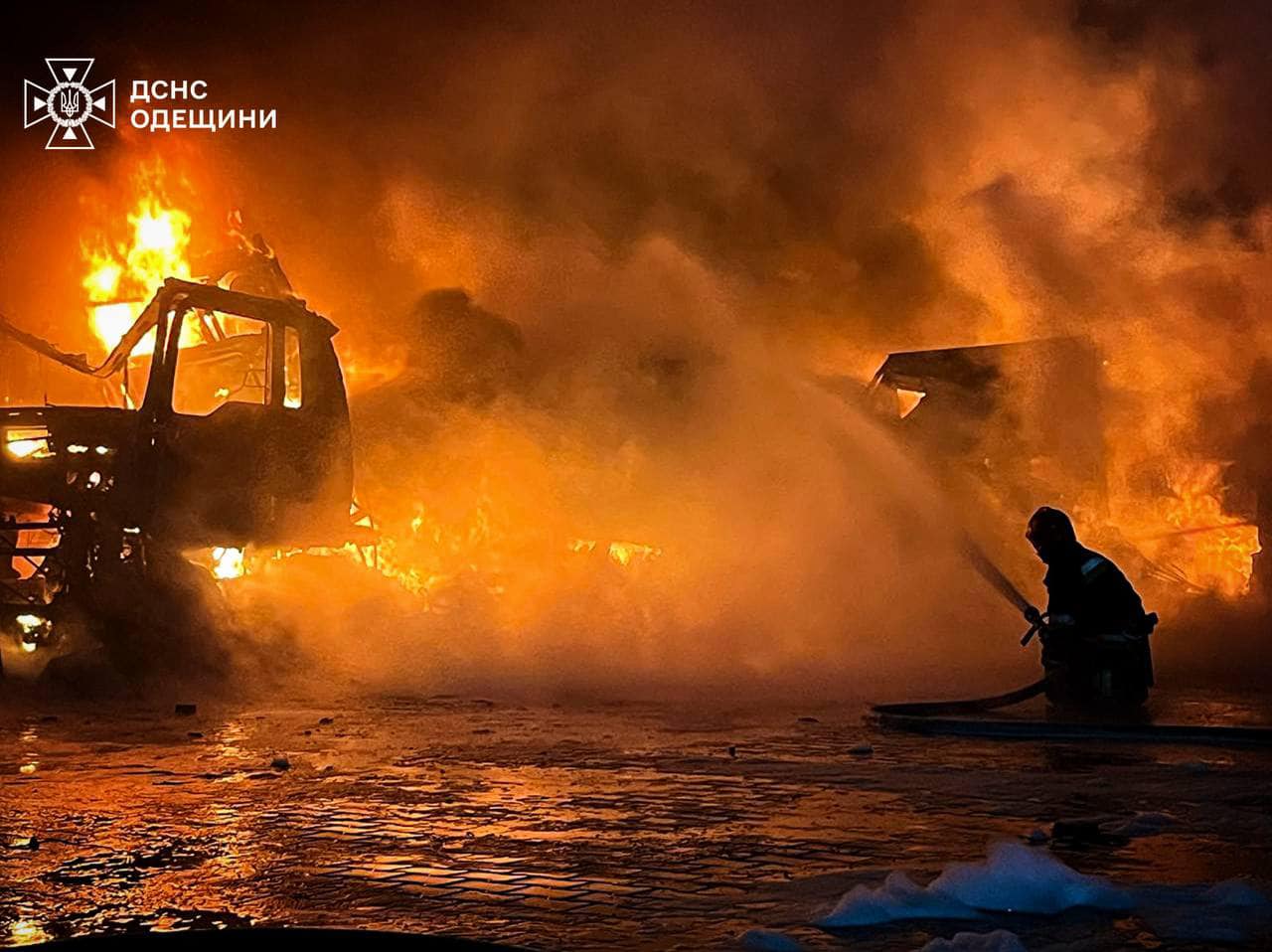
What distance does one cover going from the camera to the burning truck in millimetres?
12359

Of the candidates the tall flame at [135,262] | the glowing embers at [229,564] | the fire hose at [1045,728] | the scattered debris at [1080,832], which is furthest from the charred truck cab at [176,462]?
the scattered debris at [1080,832]

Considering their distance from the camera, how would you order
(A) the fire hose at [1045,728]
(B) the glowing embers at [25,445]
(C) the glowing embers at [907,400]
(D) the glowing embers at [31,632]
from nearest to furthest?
(A) the fire hose at [1045,728] < (D) the glowing embers at [31,632] < (B) the glowing embers at [25,445] < (C) the glowing embers at [907,400]

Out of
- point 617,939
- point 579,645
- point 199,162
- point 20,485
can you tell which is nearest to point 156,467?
point 20,485

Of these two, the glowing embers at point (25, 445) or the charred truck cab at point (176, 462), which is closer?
the charred truck cab at point (176, 462)

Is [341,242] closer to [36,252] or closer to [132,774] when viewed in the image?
[36,252]

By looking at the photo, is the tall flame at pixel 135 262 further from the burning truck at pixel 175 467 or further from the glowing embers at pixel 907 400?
the glowing embers at pixel 907 400

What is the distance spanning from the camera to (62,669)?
12.0 m

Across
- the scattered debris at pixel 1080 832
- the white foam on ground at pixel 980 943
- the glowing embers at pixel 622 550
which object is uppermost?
the glowing embers at pixel 622 550

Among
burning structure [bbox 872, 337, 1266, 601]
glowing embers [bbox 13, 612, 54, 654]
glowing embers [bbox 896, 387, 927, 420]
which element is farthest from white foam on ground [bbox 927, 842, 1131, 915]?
glowing embers [bbox 896, 387, 927, 420]

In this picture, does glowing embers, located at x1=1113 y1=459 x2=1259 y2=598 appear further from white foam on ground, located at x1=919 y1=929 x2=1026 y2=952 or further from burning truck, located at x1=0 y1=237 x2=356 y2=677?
white foam on ground, located at x1=919 y1=929 x2=1026 y2=952

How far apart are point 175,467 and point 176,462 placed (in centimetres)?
5

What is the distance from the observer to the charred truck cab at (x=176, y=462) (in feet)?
40.7

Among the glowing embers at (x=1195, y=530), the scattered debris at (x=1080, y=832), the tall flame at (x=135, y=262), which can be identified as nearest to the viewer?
the scattered debris at (x=1080, y=832)

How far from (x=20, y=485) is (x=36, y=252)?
11.5 metres
